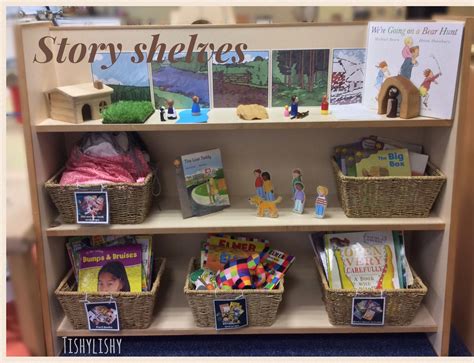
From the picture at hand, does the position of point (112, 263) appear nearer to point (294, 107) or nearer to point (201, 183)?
point (201, 183)

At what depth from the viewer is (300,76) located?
188 centimetres

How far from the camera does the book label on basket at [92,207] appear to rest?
5.84 ft

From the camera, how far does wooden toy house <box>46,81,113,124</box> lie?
173 centimetres

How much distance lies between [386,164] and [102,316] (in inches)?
44.4

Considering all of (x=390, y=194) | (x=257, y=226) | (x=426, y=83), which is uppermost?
(x=426, y=83)

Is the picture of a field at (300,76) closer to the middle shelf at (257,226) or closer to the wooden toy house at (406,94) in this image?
the wooden toy house at (406,94)

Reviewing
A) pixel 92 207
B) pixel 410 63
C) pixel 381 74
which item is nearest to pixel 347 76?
pixel 381 74

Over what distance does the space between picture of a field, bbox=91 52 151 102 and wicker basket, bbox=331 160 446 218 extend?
75cm

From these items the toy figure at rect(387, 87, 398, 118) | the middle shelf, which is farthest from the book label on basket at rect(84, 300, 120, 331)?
the toy figure at rect(387, 87, 398, 118)

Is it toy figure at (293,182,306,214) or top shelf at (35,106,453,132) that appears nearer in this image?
top shelf at (35,106,453,132)

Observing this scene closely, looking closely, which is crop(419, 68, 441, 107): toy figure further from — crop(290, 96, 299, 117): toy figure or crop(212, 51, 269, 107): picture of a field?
crop(212, 51, 269, 107): picture of a field

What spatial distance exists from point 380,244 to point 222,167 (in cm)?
64

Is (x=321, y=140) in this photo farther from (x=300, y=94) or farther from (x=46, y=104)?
(x=46, y=104)

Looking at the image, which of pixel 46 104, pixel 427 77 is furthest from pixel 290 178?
pixel 46 104
